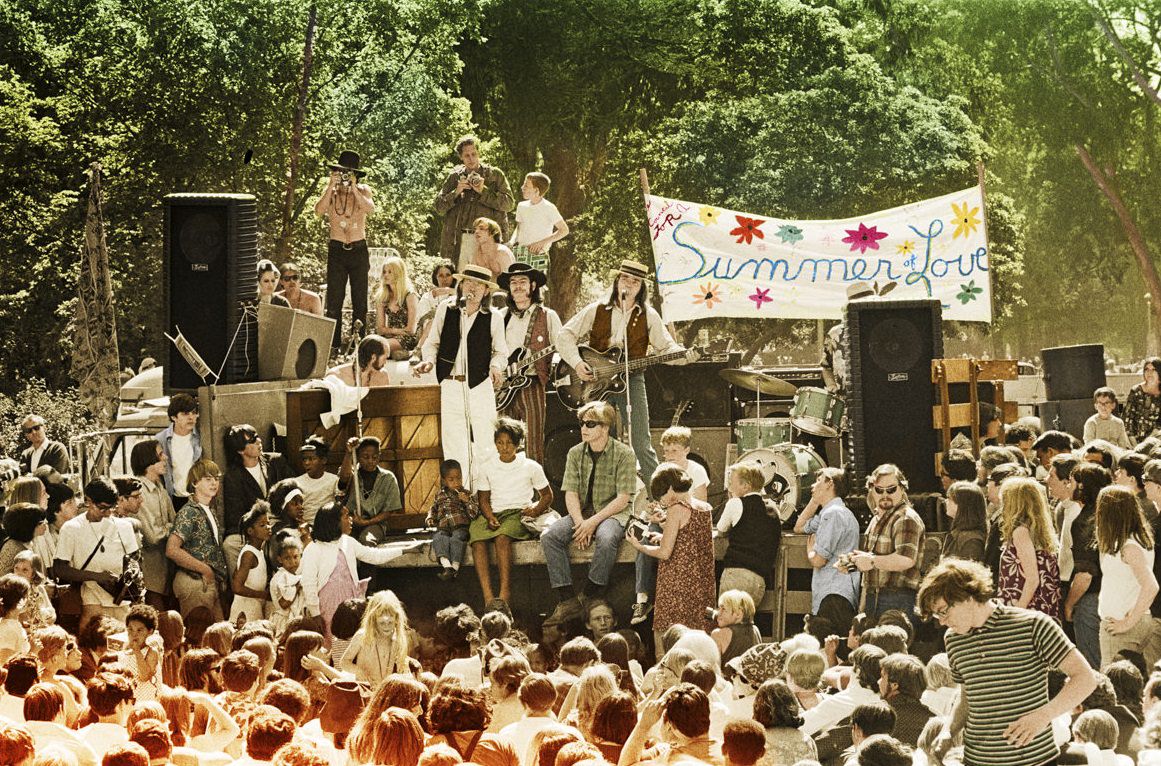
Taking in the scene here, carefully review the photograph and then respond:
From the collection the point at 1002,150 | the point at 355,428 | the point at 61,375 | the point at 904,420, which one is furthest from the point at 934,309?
the point at 1002,150

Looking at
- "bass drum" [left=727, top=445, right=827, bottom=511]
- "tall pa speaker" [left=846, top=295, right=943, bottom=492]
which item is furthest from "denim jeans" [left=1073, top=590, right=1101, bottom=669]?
Result: "bass drum" [left=727, top=445, right=827, bottom=511]

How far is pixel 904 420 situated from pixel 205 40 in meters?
19.0

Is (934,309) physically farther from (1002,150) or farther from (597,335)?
(1002,150)

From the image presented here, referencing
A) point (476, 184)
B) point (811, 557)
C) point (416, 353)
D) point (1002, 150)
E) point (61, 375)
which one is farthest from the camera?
point (1002, 150)

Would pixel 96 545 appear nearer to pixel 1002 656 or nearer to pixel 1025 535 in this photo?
pixel 1025 535

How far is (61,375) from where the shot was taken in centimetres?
2470

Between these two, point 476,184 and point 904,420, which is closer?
point 904,420

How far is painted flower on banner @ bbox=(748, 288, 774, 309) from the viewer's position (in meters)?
12.6

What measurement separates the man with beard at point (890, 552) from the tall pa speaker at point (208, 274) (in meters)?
4.43

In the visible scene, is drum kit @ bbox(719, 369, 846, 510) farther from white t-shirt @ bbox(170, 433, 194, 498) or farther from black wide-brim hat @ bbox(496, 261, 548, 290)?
white t-shirt @ bbox(170, 433, 194, 498)

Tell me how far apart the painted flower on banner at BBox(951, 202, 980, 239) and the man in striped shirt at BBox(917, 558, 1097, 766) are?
737 centimetres

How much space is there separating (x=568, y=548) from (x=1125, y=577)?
10.3 ft

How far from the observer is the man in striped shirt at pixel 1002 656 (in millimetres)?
5285

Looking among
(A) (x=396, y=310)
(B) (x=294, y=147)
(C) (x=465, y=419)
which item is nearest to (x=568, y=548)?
(C) (x=465, y=419)
